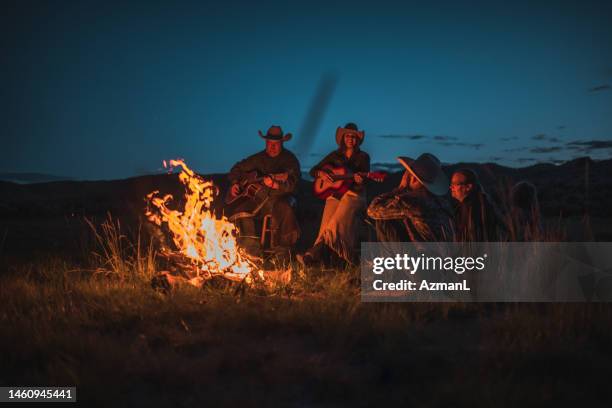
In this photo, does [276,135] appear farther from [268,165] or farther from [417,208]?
[417,208]

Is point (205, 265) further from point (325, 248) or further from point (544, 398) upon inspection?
point (544, 398)

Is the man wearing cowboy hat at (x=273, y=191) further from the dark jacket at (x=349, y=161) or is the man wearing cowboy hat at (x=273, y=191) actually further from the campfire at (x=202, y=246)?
the campfire at (x=202, y=246)

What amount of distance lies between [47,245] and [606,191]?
893 inches

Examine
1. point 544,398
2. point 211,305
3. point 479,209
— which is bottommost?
point 544,398

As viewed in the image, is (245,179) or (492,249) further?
(245,179)

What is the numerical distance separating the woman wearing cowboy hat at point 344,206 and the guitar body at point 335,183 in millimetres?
59

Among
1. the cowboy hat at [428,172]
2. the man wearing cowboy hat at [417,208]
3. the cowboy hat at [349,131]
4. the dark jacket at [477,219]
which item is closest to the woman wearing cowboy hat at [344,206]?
the cowboy hat at [349,131]

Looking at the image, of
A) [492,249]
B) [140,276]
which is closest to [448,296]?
[492,249]

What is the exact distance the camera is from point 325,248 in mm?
7270

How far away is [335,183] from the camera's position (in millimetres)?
7492

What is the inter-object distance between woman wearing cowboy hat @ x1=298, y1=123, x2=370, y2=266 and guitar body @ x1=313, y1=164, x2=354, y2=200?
0.19 ft

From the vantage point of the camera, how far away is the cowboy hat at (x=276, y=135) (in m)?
8.05

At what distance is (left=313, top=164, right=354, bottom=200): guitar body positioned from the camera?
7448 mm

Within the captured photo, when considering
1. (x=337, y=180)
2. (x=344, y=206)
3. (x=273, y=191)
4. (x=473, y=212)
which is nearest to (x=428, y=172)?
(x=473, y=212)
